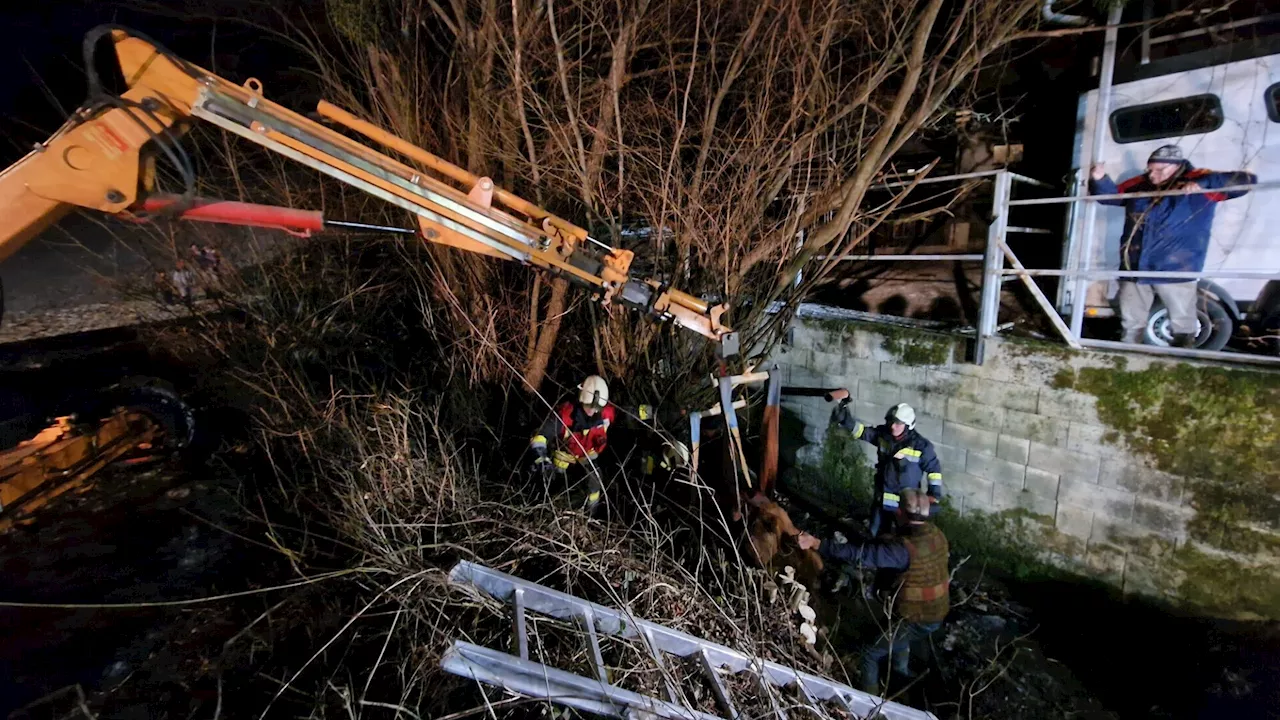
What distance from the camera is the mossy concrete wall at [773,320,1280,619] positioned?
367cm

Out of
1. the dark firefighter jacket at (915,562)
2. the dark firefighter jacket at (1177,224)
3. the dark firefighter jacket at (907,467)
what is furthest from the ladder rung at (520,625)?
the dark firefighter jacket at (1177,224)

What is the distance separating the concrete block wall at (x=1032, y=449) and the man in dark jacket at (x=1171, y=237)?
1008 millimetres

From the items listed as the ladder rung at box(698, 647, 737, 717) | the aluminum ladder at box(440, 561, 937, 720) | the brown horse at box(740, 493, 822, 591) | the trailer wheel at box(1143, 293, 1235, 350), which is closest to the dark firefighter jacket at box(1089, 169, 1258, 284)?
the trailer wheel at box(1143, 293, 1235, 350)

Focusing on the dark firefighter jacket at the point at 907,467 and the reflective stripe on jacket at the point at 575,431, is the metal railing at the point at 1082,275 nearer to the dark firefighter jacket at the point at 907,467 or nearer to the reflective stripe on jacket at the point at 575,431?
the dark firefighter jacket at the point at 907,467

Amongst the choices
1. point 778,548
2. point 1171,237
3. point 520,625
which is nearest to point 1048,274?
point 1171,237

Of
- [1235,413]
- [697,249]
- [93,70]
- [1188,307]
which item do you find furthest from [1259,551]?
[93,70]

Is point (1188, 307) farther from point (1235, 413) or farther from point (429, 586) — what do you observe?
point (429, 586)

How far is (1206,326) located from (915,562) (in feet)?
10.8

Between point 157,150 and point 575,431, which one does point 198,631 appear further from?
point 157,150

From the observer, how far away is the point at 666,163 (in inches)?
196

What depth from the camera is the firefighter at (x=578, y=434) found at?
466 centimetres

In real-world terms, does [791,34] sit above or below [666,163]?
above

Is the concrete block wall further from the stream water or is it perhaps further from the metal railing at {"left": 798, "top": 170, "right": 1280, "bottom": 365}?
the stream water

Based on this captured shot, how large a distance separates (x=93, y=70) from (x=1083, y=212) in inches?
274
